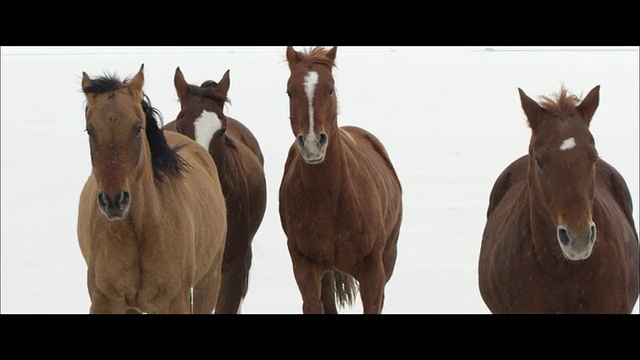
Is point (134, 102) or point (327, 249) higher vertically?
point (134, 102)

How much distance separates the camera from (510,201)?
545 centimetres

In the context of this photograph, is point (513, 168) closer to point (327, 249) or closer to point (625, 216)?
point (625, 216)

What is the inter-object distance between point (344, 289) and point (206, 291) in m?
1.43

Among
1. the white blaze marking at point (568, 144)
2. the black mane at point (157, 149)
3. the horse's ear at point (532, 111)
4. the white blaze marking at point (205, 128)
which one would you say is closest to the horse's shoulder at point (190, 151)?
the white blaze marking at point (205, 128)

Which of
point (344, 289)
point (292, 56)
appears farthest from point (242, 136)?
point (292, 56)

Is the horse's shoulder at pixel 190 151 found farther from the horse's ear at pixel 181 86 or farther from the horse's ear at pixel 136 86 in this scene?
the horse's ear at pixel 136 86

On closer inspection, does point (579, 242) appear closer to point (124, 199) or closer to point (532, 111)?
point (532, 111)

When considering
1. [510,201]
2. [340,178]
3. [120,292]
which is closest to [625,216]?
[510,201]

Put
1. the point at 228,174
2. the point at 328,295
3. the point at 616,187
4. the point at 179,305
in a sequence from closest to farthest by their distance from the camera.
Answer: the point at 179,305, the point at 616,187, the point at 328,295, the point at 228,174

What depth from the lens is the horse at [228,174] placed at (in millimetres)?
6590

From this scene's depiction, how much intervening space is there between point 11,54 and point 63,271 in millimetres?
26664

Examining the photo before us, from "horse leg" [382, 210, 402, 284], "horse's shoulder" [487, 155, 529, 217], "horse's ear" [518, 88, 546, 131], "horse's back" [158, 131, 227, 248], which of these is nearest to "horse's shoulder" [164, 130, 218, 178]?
"horse's back" [158, 131, 227, 248]

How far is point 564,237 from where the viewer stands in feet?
13.6

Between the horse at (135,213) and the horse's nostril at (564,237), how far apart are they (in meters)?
1.87
